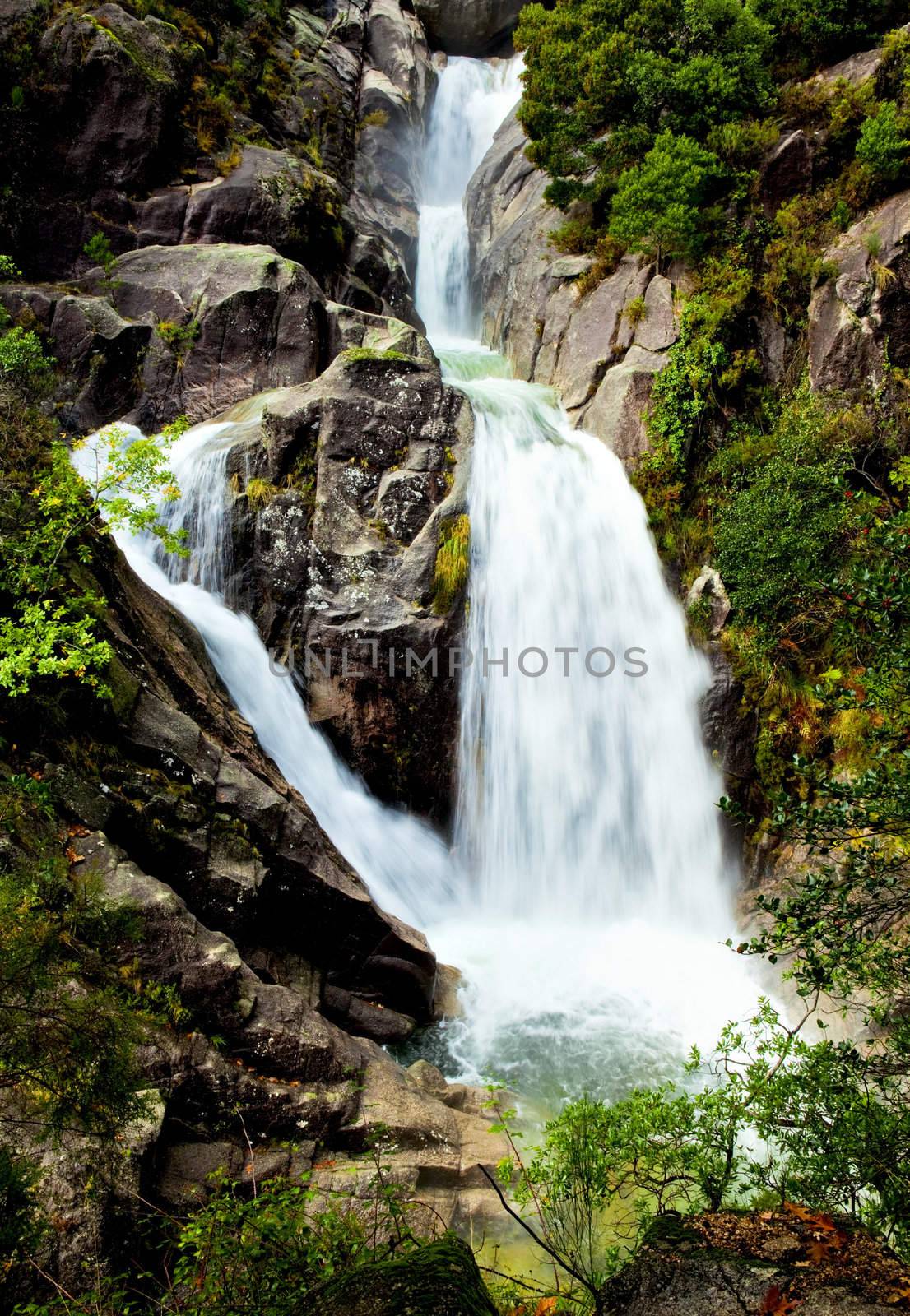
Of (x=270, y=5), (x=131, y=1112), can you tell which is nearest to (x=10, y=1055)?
(x=131, y=1112)

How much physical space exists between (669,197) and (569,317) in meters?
2.85

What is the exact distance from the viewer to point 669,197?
1398cm

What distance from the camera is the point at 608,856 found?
10.7m

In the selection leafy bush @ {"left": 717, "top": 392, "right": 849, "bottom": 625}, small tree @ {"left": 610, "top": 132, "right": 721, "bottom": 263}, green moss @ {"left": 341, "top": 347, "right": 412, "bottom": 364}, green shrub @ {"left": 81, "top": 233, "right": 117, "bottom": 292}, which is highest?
small tree @ {"left": 610, "top": 132, "right": 721, "bottom": 263}

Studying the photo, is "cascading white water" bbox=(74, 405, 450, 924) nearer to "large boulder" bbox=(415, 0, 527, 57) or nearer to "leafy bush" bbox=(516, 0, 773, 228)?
"leafy bush" bbox=(516, 0, 773, 228)

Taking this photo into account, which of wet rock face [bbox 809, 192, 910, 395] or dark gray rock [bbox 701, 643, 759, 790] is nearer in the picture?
dark gray rock [bbox 701, 643, 759, 790]

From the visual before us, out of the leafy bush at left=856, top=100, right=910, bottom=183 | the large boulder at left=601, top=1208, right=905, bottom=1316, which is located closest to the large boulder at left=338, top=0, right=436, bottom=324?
the leafy bush at left=856, top=100, right=910, bottom=183

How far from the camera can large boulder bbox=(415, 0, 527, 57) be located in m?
26.8

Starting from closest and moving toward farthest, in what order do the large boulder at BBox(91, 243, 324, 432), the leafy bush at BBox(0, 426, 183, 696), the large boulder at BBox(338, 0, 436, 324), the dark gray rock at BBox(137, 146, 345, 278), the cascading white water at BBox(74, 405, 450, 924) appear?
1. the leafy bush at BBox(0, 426, 183, 696)
2. the cascading white water at BBox(74, 405, 450, 924)
3. the large boulder at BBox(91, 243, 324, 432)
4. the dark gray rock at BBox(137, 146, 345, 278)
5. the large boulder at BBox(338, 0, 436, 324)

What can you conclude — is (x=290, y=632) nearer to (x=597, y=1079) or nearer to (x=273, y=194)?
(x=597, y=1079)

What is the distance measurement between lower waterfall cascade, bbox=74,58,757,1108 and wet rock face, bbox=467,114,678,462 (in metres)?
1.61

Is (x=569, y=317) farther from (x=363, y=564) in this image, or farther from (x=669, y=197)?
(x=363, y=564)

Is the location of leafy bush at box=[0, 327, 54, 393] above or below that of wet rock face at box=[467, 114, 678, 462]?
below

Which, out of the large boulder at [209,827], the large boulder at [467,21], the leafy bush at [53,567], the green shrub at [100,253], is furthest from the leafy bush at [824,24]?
the large boulder at [209,827]
